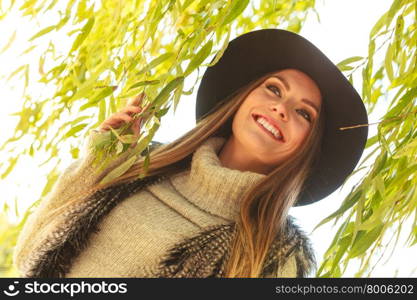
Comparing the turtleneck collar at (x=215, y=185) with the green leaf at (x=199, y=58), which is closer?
the green leaf at (x=199, y=58)

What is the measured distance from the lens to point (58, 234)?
1207 millimetres

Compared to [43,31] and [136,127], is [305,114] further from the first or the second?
[43,31]

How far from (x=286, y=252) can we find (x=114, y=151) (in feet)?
1.21

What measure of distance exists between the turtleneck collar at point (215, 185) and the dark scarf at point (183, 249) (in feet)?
0.15

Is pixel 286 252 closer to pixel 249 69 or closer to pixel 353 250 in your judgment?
pixel 353 250

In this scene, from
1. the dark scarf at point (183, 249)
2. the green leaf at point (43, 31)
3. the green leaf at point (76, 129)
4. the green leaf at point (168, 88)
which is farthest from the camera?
the green leaf at point (76, 129)

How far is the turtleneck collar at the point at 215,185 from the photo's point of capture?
1.27 metres

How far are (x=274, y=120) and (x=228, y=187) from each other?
17 centimetres

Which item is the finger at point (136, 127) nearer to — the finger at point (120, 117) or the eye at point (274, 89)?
the finger at point (120, 117)

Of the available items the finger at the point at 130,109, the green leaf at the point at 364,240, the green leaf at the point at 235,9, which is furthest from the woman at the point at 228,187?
the green leaf at the point at 235,9

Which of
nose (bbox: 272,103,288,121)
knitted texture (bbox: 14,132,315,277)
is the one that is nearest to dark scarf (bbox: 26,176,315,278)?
knitted texture (bbox: 14,132,315,277)

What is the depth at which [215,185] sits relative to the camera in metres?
1.27

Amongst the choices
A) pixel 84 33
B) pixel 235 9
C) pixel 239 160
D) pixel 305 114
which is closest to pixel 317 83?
pixel 305 114

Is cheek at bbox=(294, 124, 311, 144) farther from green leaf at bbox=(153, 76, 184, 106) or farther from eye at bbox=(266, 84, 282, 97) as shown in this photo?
green leaf at bbox=(153, 76, 184, 106)
